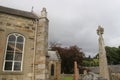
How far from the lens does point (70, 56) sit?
38.4 metres

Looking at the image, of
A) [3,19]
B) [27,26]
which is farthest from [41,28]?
[3,19]

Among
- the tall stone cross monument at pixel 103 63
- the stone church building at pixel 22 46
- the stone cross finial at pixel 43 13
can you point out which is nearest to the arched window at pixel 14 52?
the stone church building at pixel 22 46

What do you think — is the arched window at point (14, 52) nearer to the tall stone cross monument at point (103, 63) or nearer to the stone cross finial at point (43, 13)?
the stone cross finial at point (43, 13)

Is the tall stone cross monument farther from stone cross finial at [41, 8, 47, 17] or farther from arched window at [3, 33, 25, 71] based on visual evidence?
A: arched window at [3, 33, 25, 71]

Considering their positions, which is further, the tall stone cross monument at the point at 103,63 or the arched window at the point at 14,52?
the tall stone cross monument at the point at 103,63

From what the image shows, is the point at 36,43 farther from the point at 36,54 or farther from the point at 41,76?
the point at 41,76

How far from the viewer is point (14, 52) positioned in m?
10.3

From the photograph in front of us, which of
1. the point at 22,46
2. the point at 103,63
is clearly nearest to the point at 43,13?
the point at 22,46

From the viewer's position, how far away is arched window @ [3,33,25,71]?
9944mm

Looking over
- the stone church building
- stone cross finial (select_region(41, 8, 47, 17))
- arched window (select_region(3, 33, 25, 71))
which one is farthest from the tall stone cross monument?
arched window (select_region(3, 33, 25, 71))

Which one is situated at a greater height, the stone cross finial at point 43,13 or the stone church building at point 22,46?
the stone cross finial at point 43,13

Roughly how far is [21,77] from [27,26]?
3966 mm

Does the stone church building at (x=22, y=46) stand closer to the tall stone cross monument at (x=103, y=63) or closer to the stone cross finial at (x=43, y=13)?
the stone cross finial at (x=43, y=13)

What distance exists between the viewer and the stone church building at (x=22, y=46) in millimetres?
9914
